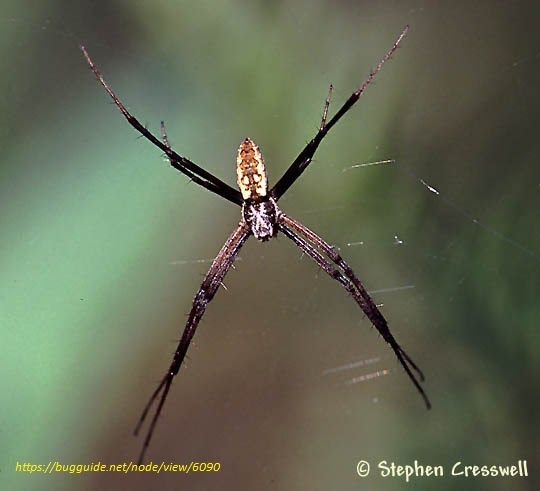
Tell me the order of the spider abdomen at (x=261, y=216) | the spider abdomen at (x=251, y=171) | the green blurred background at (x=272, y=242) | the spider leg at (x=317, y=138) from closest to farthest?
the spider leg at (x=317, y=138) → the spider abdomen at (x=251, y=171) → the spider abdomen at (x=261, y=216) → the green blurred background at (x=272, y=242)

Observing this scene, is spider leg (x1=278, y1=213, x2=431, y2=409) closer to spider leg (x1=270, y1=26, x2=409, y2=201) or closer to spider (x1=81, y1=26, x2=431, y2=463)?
spider (x1=81, y1=26, x2=431, y2=463)

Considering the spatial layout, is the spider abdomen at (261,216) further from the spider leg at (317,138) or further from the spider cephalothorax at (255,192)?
the spider leg at (317,138)

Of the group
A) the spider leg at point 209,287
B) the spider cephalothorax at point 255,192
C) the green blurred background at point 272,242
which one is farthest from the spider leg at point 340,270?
the green blurred background at point 272,242

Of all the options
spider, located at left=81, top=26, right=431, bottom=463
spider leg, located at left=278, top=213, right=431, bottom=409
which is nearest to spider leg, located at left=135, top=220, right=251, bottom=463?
spider, located at left=81, top=26, right=431, bottom=463

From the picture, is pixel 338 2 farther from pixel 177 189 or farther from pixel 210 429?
pixel 210 429

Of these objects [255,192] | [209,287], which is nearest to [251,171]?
[255,192]

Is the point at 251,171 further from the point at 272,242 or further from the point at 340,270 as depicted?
the point at 272,242
